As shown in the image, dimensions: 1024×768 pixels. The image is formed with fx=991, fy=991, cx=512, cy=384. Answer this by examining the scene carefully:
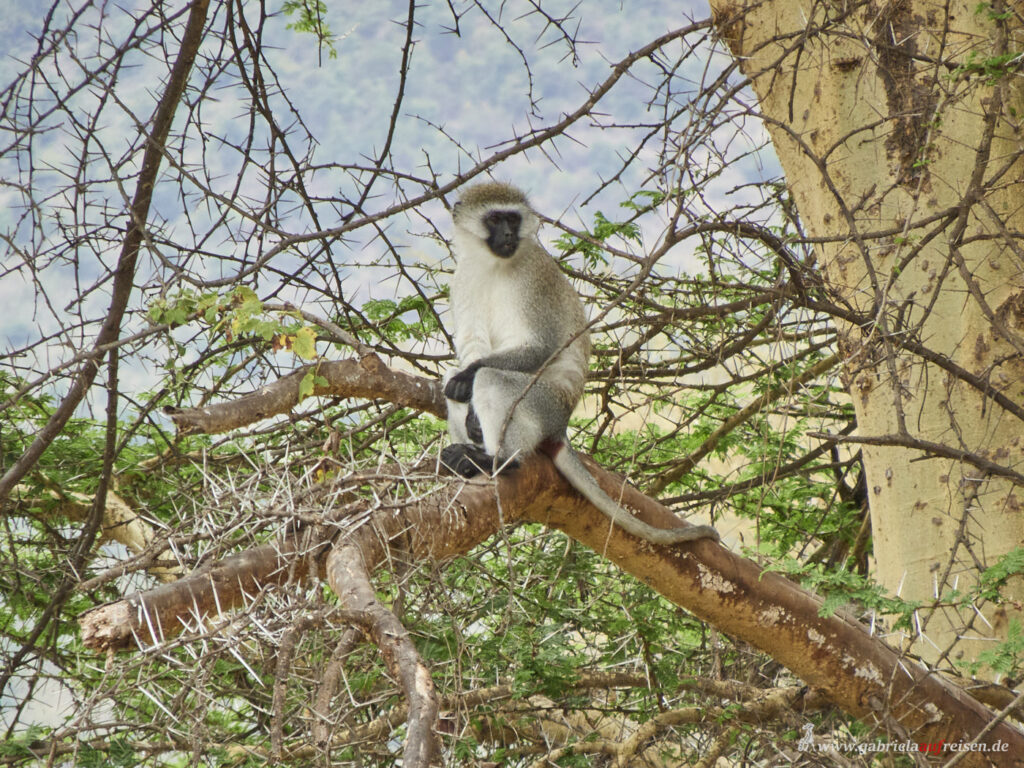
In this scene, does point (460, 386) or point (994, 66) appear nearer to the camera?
point (994, 66)

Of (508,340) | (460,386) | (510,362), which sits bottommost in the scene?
(460,386)

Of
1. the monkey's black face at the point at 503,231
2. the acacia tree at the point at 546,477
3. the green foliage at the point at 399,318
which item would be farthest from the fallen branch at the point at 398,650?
the monkey's black face at the point at 503,231

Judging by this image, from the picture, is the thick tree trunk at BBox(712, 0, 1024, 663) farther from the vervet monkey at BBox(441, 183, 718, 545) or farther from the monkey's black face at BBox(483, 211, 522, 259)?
the monkey's black face at BBox(483, 211, 522, 259)

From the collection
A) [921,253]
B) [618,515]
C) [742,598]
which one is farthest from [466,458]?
[921,253]

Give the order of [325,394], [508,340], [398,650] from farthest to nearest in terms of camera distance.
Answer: [508,340], [325,394], [398,650]

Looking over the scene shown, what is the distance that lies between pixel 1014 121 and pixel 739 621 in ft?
6.82

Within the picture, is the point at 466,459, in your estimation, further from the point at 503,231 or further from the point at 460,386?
the point at 503,231

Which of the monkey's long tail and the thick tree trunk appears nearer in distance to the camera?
the monkey's long tail

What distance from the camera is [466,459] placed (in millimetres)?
3258

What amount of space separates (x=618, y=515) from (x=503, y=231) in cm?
163

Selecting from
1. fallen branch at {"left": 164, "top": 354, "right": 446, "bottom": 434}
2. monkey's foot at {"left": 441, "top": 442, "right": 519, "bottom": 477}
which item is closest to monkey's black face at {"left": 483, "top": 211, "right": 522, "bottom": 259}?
fallen branch at {"left": 164, "top": 354, "right": 446, "bottom": 434}

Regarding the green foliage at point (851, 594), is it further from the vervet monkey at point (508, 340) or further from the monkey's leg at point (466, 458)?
the monkey's leg at point (466, 458)

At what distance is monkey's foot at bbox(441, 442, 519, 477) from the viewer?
3266 mm

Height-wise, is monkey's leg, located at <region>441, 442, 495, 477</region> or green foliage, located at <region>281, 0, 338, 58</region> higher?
green foliage, located at <region>281, 0, 338, 58</region>
